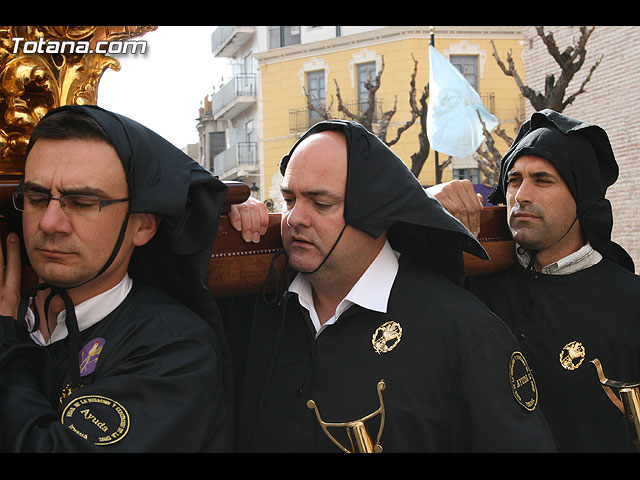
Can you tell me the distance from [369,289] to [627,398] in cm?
134

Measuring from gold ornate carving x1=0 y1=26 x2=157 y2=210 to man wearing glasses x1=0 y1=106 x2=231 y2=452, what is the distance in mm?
333

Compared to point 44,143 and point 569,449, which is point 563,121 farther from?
point 44,143

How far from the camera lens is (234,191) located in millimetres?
2721

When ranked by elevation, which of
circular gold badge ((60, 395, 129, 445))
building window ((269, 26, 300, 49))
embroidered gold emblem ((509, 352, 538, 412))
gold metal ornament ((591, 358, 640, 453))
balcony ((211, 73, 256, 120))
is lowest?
gold metal ornament ((591, 358, 640, 453))

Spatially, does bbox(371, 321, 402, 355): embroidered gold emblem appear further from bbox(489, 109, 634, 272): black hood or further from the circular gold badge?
bbox(489, 109, 634, 272): black hood

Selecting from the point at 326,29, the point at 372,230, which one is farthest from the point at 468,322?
the point at 326,29

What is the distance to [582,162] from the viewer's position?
3.65 m

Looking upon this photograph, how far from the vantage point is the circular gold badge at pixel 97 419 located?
2051 millimetres

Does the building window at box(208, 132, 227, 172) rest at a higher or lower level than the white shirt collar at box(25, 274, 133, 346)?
higher

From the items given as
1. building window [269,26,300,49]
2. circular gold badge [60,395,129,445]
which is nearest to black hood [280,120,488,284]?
circular gold badge [60,395,129,445]

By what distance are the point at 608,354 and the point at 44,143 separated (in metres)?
2.57

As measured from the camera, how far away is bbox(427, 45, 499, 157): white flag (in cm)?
1247

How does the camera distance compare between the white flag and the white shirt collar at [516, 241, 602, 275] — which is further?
the white flag

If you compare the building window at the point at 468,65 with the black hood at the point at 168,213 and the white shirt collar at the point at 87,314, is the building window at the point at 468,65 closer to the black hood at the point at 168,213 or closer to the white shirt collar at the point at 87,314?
the black hood at the point at 168,213
